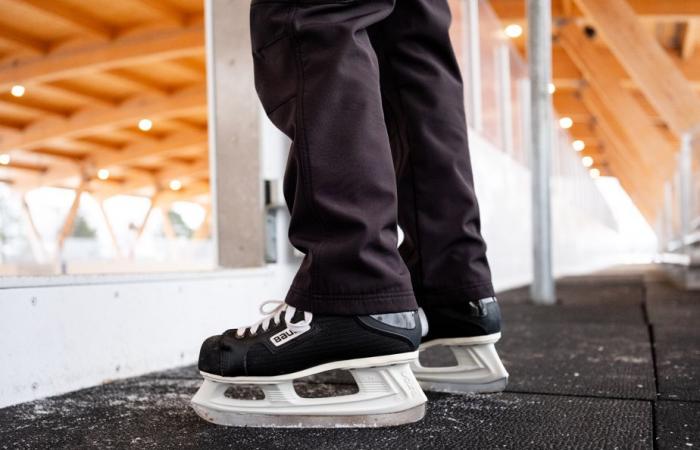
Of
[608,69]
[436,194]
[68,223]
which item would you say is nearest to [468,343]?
[436,194]

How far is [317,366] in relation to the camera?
0.91 meters

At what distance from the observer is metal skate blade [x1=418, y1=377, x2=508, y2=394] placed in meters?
1.14

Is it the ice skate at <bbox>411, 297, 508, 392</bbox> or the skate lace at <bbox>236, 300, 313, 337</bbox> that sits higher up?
the skate lace at <bbox>236, 300, 313, 337</bbox>

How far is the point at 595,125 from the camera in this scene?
17.7 m

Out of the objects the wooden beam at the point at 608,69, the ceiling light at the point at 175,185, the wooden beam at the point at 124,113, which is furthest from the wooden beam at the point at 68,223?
the wooden beam at the point at 608,69

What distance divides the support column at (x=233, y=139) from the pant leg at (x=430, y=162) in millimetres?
787

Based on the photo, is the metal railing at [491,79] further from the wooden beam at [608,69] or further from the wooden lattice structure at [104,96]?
the wooden beam at [608,69]

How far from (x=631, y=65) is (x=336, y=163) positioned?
6.38m

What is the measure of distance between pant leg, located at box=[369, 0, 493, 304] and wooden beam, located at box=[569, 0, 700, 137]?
585 cm

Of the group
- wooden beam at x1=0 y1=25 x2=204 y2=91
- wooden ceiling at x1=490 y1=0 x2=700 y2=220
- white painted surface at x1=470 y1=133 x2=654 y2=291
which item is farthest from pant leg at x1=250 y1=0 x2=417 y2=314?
wooden beam at x1=0 y1=25 x2=204 y2=91

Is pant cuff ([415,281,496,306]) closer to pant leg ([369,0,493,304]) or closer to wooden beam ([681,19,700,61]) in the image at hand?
pant leg ([369,0,493,304])

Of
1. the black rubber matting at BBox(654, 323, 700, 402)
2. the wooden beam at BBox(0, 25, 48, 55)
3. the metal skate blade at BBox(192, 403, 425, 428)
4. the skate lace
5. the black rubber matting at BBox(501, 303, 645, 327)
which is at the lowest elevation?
the black rubber matting at BBox(501, 303, 645, 327)

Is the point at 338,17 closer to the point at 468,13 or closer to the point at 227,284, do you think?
the point at 227,284

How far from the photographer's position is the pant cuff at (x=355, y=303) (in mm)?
874
